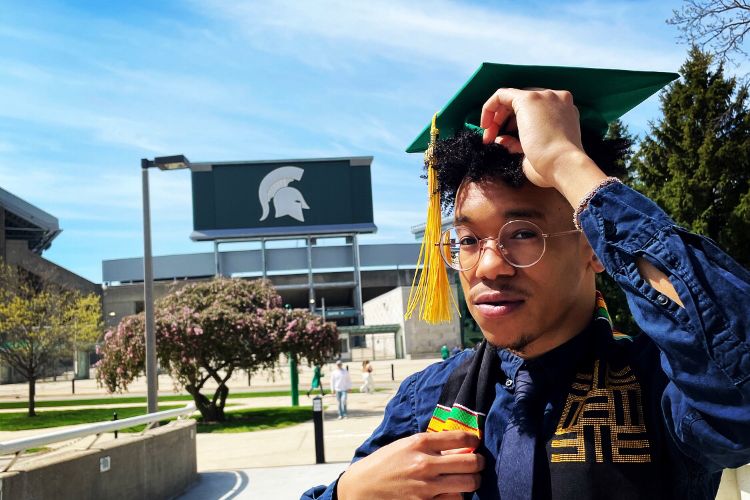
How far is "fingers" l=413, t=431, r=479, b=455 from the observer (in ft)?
4.87

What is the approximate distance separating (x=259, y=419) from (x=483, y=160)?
1767 cm

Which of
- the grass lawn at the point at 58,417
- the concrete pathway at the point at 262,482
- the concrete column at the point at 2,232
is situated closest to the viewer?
the concrete pathway at the point at 262,482

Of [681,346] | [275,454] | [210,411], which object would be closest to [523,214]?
[681,346]

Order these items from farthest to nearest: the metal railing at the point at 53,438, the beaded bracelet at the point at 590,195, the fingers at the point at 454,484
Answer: the metal railing at the point at 53,438 → the fingers at the point at 454,484 → the beaded bracelet at the point at 590,195

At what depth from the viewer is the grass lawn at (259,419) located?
16.9 meters

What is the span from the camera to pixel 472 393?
5.36 feet

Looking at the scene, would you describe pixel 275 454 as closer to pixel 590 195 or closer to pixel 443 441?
pixel 443 441

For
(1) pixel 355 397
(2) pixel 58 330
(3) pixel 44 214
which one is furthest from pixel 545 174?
(3) pixel 44 214

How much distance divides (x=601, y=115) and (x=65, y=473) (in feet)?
19.5

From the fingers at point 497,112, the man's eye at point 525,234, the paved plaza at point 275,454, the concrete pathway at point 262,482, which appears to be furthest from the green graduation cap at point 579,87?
the concrete pathway at point 262,482

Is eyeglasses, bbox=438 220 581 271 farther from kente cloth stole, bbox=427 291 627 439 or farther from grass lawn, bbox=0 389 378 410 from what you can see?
grass lawn, bbox=0 389 378 410

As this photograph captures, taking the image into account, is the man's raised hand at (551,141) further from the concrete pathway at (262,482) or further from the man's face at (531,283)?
the concrete pathway at (262,482)

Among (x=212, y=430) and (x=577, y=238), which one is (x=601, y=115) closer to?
(x=577, y=238)

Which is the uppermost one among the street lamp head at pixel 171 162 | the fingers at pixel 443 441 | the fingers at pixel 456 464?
the street lamp head at pixel 171 162
